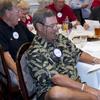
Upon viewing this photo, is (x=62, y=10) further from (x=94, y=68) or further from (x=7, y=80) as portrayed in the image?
(x=94, y=68)

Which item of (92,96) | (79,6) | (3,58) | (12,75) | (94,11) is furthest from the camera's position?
(79,6)

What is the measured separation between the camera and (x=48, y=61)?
7.45 ft

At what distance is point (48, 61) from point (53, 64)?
0.06 m

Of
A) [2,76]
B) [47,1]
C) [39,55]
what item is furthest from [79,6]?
[39,55]

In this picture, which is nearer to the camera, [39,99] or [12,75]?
[39,99]

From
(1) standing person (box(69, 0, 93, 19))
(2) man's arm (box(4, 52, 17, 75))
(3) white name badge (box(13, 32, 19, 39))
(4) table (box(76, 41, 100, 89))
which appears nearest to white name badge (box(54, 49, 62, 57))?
(4) table (box(76, 41, 100, 89))

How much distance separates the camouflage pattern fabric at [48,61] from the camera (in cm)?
220

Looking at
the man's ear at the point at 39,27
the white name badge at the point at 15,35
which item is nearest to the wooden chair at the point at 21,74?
the man's ear at the point at 39,27

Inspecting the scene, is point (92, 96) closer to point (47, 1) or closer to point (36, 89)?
point (36, 89)

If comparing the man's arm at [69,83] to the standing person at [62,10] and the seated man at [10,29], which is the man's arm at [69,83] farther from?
the standing person at [62,10]

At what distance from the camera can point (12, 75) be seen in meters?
2.73

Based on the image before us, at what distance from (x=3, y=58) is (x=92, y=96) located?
0.86 meters

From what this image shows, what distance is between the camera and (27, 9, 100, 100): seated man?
2.15 metres

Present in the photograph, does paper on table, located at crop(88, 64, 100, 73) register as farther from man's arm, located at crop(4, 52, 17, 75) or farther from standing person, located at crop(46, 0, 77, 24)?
standing person, located at crop(46, 0, 77, 24)
